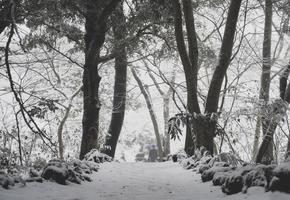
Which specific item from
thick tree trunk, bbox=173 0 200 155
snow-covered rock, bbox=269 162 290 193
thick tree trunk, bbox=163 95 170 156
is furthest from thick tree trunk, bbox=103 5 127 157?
snow-covered rock, bbox=269 162 290 193

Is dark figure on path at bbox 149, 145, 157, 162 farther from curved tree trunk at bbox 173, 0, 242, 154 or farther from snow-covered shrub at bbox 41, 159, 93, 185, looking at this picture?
snow-covered shrub at bbox 41, 159, 93, 185

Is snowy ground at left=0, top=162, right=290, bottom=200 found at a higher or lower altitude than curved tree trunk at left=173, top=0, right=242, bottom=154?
lower

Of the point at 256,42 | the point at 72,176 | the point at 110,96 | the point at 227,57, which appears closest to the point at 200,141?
the point at 227,57

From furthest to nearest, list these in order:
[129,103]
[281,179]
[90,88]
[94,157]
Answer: [129,103]
[90,88]
[94,157]
[281,179]

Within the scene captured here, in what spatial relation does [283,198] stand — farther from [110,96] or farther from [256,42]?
[110,96]

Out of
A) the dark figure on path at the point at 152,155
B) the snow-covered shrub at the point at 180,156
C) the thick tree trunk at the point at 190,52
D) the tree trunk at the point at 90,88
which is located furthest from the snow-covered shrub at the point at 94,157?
the dark figure on path at the point at 152,155

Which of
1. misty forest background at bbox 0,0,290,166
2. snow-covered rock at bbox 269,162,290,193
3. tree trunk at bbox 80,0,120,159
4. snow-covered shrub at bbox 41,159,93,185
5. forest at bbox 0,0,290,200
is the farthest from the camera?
tree trunk at bbox 80,0,120,159

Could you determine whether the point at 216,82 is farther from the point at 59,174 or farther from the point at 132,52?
the point at 132,52

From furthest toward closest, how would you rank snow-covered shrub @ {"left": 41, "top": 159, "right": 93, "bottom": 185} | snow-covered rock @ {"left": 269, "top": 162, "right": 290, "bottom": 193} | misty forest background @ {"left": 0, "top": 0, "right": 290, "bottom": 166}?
A: 1. misty forest background @ {"left": 0, "top": 0, "right": 290, "bottom": 166}
2. snow-covered shrub @ {"left": 41, "top": 159, "right": 93, "bottom": 185}
3. snow-covered rock @ {"left": 269, "top": 162, "right": 290, "bottom": 193}

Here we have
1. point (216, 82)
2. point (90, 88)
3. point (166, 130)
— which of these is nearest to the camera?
point (216, 82)

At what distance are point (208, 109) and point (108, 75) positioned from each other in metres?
12.0

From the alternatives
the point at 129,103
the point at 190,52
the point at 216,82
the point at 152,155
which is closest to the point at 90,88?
the point at 190,52

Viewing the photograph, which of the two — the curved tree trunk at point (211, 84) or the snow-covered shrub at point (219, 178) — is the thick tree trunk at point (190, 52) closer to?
the curved tree trunk at point (211, 84)

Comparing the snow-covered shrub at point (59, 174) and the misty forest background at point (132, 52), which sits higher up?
the misty forest background at point (132, 52)
